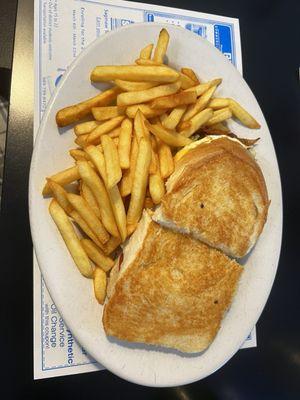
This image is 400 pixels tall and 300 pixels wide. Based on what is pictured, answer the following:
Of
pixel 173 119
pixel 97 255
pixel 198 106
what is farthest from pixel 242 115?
pixel 97 255

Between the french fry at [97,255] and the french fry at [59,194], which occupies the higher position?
the french fry at [59,194]

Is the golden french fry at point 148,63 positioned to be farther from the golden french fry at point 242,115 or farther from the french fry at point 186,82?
the golden french fry at point 242,115

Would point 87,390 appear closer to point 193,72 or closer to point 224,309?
point 224,309

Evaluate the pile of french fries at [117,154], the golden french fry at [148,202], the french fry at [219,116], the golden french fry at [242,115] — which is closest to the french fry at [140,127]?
the pile of french fries at [117,154]

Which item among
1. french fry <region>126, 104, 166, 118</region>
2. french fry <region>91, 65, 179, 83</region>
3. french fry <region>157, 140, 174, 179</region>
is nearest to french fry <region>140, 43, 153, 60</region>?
french fry <region>91, 65, 179, 83</region>

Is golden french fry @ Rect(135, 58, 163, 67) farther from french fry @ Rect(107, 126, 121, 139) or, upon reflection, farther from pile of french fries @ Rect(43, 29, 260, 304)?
french fry @ Rect(107, 126, 121, 139)

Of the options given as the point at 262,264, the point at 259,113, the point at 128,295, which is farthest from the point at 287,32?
the point at 128,295
